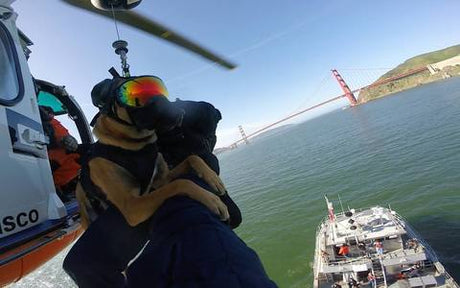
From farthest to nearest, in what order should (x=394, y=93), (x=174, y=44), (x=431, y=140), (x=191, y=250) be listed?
1. (x=394, y=93)
2. (x=431, y=140)
3. (x=174, y=44)
4. (x=191, y=250)

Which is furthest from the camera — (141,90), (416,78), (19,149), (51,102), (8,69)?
(416,78)

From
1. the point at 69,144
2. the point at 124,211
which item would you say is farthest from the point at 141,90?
the point at 69,144

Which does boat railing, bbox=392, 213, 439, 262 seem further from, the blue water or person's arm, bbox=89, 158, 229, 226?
person's arm, bbox=89, 158, 229, 226

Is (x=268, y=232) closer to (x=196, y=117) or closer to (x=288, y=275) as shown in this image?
(x=288, y=275)

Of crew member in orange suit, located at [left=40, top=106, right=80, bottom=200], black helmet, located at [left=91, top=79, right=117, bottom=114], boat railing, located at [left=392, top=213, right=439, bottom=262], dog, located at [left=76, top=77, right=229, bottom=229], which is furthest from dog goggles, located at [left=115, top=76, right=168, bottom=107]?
boat railing, located at [left=392, top=213, right=439, bottom=262]

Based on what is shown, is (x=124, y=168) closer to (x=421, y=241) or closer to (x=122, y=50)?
(x=122, y=50)

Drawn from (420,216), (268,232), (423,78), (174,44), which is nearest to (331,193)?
(268,232)
